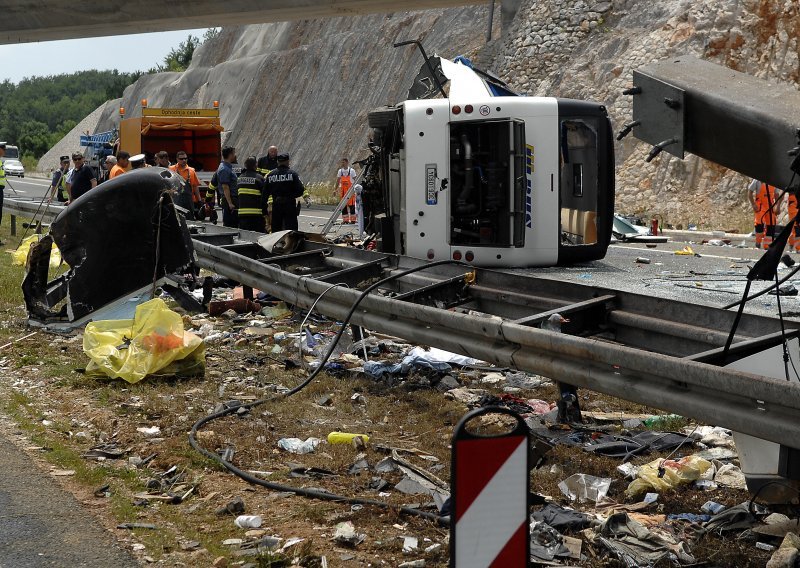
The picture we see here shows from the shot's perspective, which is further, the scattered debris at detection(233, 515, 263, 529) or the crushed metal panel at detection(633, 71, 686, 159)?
the scattered debris at detection(233, 515, 263, 529)

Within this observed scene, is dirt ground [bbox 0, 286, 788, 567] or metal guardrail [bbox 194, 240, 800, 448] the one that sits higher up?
metal guardrail [bbox 194, 240, 800, 448]

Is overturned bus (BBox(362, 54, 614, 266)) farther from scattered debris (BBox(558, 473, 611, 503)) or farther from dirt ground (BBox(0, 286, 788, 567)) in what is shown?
scattered debris (BBox(558, 473, 611, 503))

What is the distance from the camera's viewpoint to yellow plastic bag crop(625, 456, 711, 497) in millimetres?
5156

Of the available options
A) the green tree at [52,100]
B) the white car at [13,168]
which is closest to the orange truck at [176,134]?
the white car at [13,168]

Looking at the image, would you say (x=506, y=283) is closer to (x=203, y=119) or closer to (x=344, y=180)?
(x=344, y=180)

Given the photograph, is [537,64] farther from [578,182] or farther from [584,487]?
[584,487]

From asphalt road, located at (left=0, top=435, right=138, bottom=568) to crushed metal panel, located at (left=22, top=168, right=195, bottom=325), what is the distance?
12.4 feet

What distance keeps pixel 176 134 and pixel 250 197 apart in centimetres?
1481

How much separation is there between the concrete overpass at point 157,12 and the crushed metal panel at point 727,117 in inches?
1167

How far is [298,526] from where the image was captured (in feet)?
15.2

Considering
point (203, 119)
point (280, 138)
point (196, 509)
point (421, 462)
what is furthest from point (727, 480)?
point (280, 138)

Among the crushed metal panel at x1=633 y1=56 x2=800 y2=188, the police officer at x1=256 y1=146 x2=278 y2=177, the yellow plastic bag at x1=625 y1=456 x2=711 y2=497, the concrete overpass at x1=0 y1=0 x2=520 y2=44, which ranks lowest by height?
the yellow plastic bag at x1=625 y1=456 x2=711 y2=497

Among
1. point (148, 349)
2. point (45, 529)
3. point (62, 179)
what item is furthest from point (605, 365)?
point (62, 179)

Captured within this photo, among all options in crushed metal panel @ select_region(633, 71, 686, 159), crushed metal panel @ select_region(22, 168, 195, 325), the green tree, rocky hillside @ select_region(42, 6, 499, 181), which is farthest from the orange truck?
the green tree
